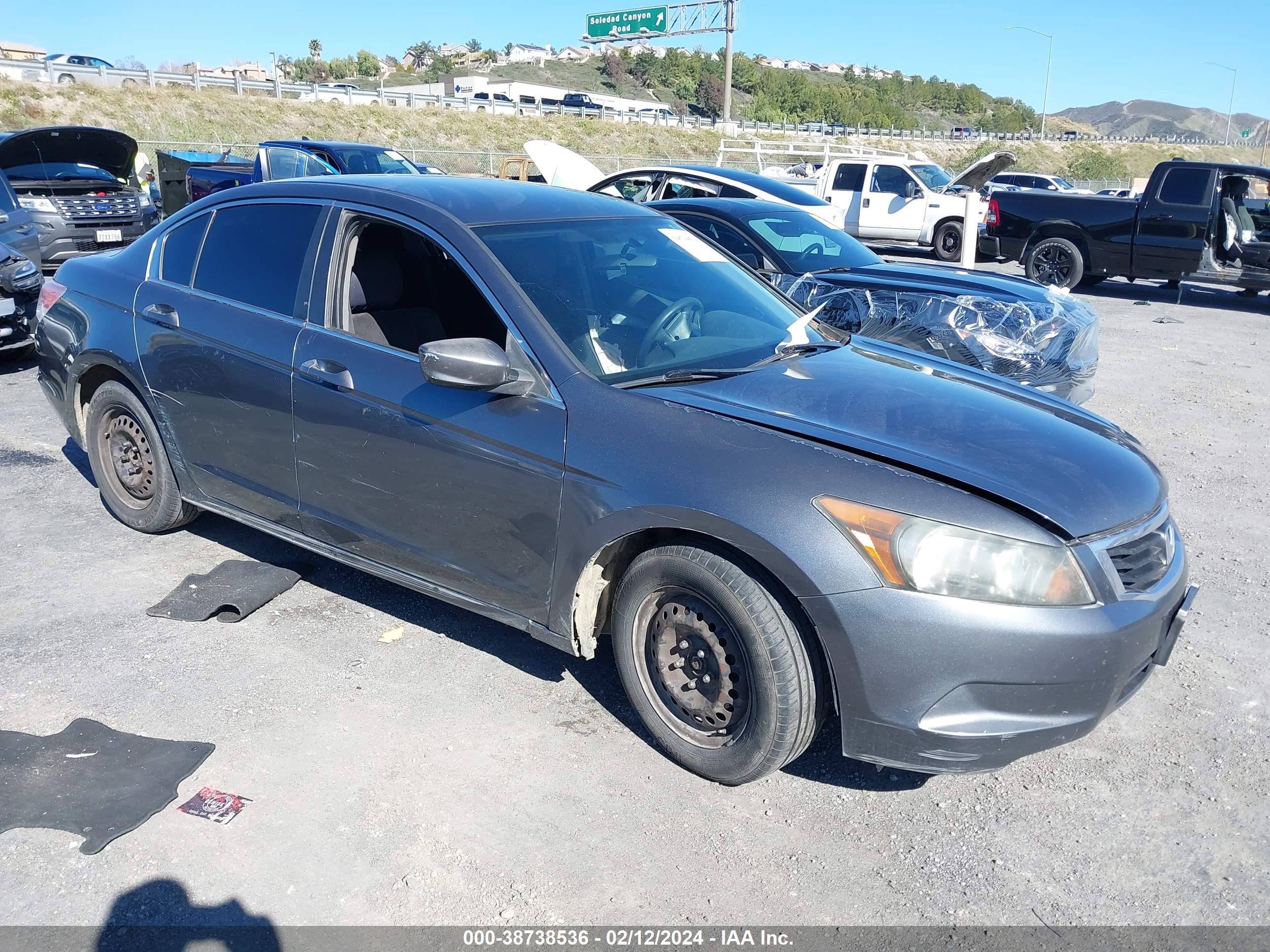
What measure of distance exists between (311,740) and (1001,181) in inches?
1168

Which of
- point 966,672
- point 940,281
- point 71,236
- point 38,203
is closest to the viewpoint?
point 966,672

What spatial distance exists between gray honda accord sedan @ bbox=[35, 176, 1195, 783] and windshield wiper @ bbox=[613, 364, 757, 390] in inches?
0.7

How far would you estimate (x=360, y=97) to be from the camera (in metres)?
47.6

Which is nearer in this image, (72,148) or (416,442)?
(416,442)

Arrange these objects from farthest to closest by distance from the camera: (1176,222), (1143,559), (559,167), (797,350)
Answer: (1176,222) < (559,167) < (797,350) < (1143,559)

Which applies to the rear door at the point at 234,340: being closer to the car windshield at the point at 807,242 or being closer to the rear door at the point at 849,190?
the car windshield at the point at 807,242

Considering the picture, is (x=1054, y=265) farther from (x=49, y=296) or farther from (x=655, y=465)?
(x=655, y=465)

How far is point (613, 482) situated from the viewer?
319 cm

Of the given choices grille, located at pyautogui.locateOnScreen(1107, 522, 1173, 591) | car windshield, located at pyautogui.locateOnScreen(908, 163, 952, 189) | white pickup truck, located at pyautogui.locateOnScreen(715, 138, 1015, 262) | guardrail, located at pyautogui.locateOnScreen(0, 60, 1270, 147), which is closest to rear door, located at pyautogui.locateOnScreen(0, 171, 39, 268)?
grille, located at pyautogui.locateOnScreen(1107, 522, 1173, 591)

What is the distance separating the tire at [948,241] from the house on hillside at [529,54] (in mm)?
128604

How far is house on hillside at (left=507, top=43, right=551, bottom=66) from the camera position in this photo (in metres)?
140

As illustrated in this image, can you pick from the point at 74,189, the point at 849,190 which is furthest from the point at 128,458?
the point at 849,190

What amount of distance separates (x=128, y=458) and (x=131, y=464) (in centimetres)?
3

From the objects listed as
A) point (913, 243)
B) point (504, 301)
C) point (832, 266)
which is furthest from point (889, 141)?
point (504, 301)
